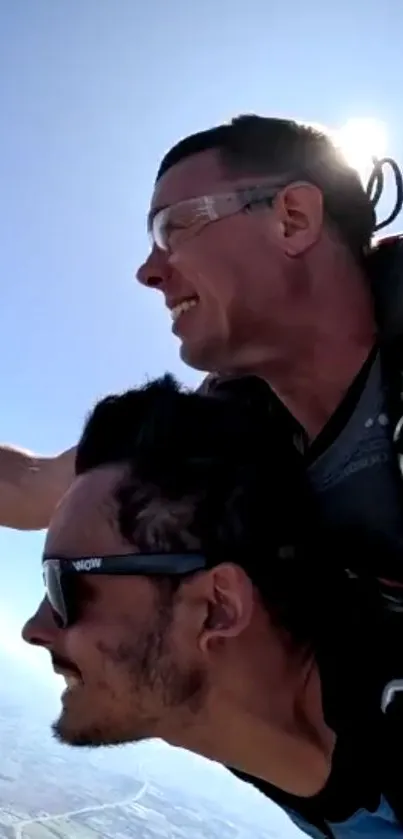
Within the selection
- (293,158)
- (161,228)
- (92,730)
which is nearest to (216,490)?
(92,730)

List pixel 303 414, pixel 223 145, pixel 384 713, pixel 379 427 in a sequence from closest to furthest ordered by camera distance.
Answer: pixel 384 713
pixel 379 427
pixel 303 414
pixel 223 145

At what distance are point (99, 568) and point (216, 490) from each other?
26cm

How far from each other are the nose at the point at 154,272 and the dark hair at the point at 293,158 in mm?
234

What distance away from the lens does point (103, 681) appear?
176 cm

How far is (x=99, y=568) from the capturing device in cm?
183

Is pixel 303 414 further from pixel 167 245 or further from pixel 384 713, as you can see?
pixel 384 713

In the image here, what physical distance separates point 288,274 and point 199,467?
451 mm

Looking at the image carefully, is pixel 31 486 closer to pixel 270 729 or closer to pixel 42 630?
pixel 42 630

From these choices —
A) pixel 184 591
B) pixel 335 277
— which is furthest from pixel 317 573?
pixel 335 277

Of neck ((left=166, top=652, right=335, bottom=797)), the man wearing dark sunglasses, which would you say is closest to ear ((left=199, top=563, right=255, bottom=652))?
the man wearing dark sunglasses

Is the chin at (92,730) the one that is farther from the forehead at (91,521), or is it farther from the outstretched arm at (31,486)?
the outstretched arm at (31,486)

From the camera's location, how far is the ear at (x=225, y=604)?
1767 mm

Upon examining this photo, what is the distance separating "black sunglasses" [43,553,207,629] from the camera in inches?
70.9

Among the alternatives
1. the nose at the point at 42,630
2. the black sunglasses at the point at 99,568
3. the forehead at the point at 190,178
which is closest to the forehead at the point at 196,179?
the forehead at the point at 190,178
